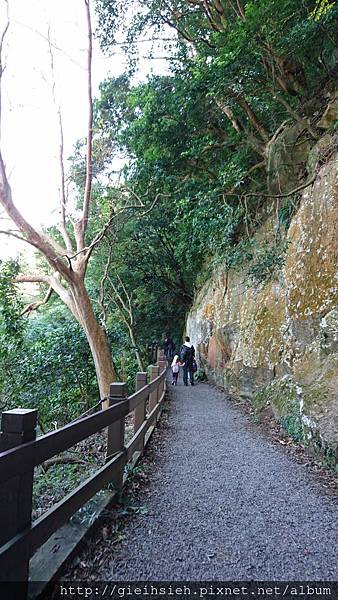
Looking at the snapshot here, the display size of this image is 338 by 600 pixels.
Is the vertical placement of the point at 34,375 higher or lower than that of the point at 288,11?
lower

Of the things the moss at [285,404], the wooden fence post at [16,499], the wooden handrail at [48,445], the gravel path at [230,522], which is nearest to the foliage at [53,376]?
the moss at [285,404]

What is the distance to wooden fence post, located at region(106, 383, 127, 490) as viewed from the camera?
319 cm

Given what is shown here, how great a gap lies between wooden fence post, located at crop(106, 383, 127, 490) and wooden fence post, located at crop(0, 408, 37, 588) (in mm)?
1434

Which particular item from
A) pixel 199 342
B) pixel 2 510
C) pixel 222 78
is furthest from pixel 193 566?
pixel 199 342

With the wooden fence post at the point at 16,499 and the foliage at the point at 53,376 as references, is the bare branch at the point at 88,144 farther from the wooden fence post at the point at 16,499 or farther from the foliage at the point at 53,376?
the wooden fence post at the point at 16,499

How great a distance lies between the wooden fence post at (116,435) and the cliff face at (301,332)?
2.74 m

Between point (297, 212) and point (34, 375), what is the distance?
8.25 m

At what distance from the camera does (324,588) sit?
215 cm

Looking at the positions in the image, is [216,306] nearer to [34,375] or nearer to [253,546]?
[34,375]

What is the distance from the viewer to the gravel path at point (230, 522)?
90.7 inches

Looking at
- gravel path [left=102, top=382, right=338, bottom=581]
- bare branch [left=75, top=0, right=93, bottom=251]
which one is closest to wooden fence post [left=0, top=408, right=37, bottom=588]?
gravel path [left=102, top=382, right=338, bottom=581]

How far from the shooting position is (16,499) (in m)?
1.71

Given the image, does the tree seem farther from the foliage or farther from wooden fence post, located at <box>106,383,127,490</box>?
wooden fence post, located at <box>106,383,127,490</box>

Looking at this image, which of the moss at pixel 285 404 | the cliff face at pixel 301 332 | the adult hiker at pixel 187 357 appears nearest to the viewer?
the cliff face at pixel 301 332
